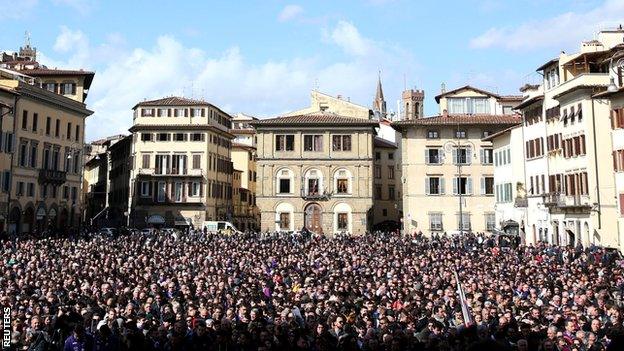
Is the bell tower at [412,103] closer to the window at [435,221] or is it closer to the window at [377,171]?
the window at [377,171]

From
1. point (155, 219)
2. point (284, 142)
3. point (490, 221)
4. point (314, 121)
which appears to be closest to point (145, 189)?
point (155, 219)

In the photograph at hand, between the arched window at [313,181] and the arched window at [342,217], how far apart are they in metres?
2.49

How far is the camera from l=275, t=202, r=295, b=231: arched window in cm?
5475

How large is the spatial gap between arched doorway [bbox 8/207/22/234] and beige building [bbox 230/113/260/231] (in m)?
28.7

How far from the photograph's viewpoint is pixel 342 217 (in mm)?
54906

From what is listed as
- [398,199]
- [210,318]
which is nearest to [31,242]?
[210,318]

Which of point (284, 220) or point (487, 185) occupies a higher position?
point (487, 185)

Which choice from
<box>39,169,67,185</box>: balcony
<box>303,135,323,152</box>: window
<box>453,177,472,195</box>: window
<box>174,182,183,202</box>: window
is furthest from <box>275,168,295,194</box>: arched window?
<box>39,169,67,185</box>: balcony

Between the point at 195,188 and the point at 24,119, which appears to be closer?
the point at 24,119

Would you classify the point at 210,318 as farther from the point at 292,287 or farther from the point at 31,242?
the point at 31,242

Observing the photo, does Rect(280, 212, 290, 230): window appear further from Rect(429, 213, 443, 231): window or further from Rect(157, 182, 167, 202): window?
Rect(157, 182, 167, 202): window

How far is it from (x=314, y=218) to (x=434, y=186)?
11.5 meters

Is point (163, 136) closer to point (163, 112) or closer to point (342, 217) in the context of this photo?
point (163, 112)

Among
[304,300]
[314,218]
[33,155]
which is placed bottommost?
[304,300]
